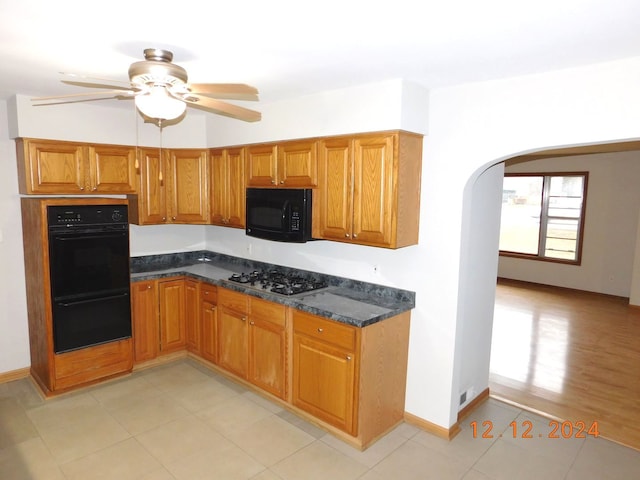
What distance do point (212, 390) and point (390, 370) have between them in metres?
1.64

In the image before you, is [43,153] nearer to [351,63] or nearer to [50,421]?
[50,421]

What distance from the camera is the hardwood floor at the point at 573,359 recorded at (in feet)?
11.6

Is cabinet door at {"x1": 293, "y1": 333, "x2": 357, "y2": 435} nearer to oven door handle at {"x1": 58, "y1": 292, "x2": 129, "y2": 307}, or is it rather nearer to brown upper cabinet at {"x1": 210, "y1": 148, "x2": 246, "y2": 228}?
brown upper cabinet at {"x1": 210, "y1": 148, "x2": 246, "y2": 228}

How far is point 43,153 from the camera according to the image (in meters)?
3.56

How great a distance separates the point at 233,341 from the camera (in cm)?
380

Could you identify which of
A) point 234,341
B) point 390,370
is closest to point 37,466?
point 234,341

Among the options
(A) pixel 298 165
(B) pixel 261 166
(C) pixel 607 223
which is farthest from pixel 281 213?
(C) pixel 607 223

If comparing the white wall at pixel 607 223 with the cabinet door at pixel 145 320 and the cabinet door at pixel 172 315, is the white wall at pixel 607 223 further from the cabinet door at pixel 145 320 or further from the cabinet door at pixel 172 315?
the cabinet door at pixel 145 320

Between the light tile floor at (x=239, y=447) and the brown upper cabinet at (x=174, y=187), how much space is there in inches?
68.7

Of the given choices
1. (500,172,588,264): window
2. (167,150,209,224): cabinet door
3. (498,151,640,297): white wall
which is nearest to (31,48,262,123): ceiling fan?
(167,150,209,224): cabinet door

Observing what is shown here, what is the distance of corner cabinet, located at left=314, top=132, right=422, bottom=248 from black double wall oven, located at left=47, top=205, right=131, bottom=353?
6.30 feet

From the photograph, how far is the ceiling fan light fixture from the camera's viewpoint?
1.99 m

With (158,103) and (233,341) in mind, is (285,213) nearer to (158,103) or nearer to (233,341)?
(233,341)

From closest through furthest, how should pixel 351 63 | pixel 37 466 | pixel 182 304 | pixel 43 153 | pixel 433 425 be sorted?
1. pixel 351 63
2. pixel 37 466
3. pixel 433 425
4. pixel 43 153
5. pixel 182 304
